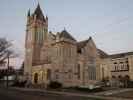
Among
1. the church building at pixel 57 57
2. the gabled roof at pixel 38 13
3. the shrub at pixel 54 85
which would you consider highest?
the gabled roof at pixel 38 13

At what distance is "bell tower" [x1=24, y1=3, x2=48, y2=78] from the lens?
52.7 m

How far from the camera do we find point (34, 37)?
176 feet

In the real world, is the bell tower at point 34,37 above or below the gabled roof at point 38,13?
below

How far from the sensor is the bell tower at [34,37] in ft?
173

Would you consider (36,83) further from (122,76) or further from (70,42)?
(122,76)

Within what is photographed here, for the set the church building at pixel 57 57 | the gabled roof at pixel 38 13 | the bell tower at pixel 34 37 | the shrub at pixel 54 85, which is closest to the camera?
the shrub at pixel 54 85

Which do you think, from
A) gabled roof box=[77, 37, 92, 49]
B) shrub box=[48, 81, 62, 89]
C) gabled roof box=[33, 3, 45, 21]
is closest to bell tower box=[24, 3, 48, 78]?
gabled roof box=[33, 3, 45, 21]

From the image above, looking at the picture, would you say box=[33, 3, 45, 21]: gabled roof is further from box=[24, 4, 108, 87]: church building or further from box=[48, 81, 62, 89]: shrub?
box=[48, 81, 62, 89]: shrub

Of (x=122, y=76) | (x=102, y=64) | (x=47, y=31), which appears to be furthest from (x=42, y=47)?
(x=122, y=76)

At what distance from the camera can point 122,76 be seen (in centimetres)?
5375

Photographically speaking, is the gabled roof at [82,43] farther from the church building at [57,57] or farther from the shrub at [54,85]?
the shrub at [54,85]

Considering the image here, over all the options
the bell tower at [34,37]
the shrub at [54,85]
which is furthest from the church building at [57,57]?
the shrub at [54,85]

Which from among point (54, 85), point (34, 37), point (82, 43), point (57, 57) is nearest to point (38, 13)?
point (34, 37)

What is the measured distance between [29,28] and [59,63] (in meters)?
18.2
